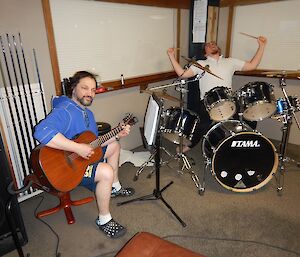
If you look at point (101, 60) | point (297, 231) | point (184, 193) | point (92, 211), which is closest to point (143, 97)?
point (101, 60)

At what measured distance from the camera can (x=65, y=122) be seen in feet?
6.05

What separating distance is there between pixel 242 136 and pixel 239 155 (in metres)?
0.21

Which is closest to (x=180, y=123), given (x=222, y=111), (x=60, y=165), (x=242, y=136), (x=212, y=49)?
(x=222, y=111)

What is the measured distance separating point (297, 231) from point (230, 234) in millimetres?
536

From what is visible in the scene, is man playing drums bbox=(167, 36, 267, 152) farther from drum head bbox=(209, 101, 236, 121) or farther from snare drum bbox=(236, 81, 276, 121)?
snare drum bbox=(236, 81, 276, 121)

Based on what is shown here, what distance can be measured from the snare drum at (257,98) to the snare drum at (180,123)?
0.51 meters

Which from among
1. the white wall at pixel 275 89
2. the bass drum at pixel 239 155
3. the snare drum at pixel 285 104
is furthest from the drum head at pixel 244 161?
the white wall at pixel 275 89

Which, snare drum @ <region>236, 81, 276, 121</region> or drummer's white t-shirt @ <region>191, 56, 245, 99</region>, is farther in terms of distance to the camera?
drummer's white t-shirt @ <region>191, 56, 245, 99</region>

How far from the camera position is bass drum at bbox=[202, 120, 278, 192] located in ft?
7.38

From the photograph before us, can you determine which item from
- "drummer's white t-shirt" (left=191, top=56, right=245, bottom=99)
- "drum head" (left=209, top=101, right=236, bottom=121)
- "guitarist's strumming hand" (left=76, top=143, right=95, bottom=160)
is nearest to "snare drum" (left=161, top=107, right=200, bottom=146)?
"drum head" (left=209, top=101, right=236, bottom=121)

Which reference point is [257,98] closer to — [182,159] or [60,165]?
[182,159]

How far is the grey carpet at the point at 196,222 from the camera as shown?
183 centimetres

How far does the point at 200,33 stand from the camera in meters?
3.56

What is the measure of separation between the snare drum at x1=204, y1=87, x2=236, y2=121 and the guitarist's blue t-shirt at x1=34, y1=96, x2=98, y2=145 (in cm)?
115
